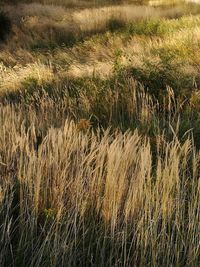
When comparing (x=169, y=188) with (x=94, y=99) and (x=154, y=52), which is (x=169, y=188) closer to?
(x=94, y=99)

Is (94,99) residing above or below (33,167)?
below

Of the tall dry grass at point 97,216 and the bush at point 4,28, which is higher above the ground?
the tall dry grass at point 97,216

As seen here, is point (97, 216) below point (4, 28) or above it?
above

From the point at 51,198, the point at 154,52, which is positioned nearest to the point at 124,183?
the point at 51,198

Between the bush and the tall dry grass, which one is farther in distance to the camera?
the bush

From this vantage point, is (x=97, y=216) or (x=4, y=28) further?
(x=4, y=28)

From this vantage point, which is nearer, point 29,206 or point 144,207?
point 144,207

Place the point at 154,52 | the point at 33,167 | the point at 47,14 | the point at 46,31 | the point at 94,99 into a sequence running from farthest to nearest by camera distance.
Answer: the point at 47,14, the point at 46,31, the point at 154,52, the point at 94,99, the point at 33,167

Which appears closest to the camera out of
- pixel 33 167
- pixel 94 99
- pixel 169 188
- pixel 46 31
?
pixel 169 188

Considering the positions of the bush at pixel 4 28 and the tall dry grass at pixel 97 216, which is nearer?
the tall dry grass at pixel 97 216

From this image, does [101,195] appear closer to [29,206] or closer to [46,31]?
[29,206]

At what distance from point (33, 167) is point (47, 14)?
54.3 ft

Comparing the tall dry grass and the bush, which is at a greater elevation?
the tall dry grass

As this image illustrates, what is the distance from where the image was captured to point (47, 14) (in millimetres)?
18422
